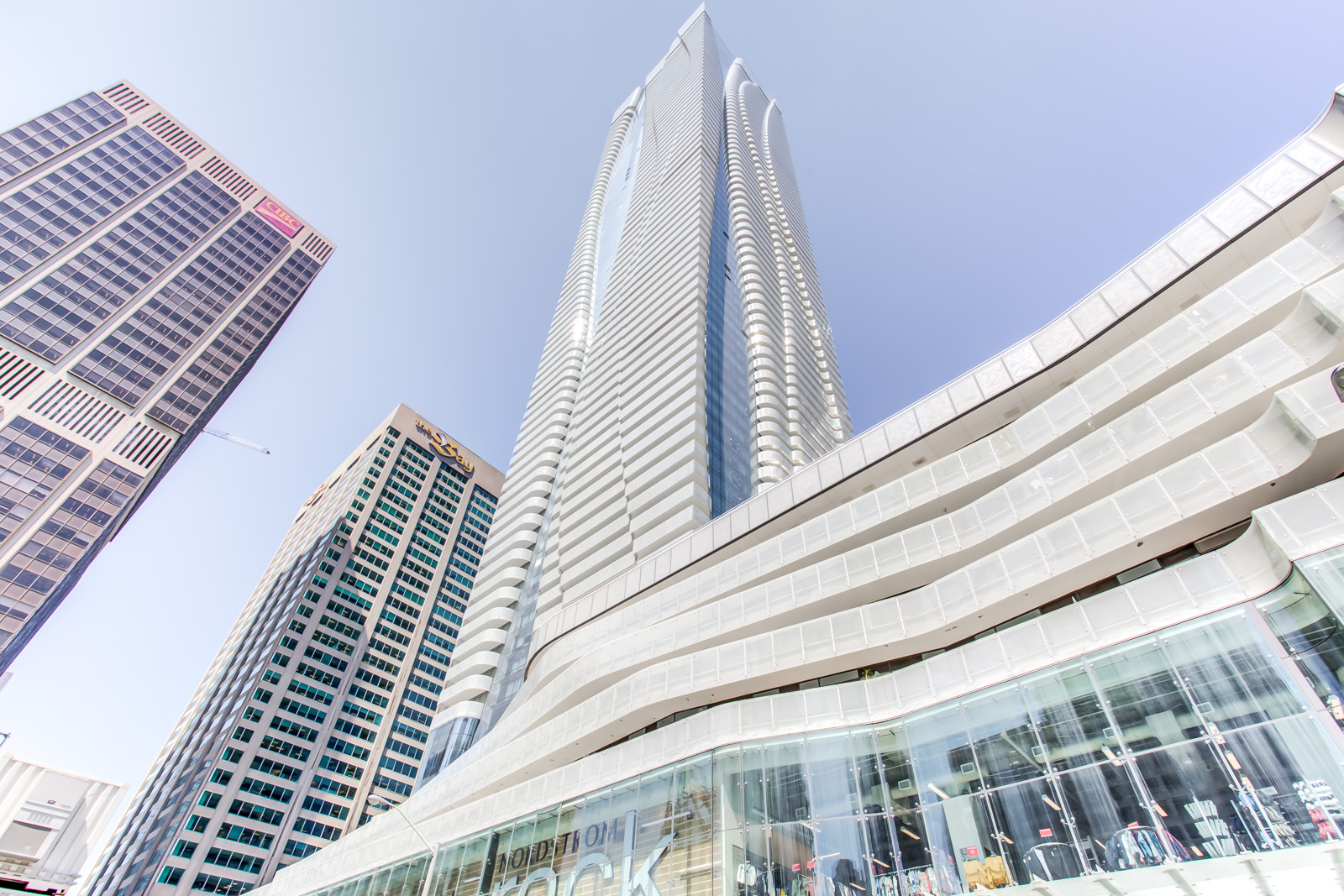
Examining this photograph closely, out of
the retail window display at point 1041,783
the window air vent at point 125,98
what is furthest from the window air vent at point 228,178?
the retail window display at point 1041,783

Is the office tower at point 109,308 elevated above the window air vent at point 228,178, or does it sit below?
below

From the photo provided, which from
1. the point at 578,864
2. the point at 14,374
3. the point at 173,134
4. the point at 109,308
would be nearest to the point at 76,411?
the point at 14,374

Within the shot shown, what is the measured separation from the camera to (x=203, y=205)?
134 m

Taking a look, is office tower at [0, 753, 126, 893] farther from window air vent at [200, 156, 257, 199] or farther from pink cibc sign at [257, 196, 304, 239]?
window air vent at [200, 156, 257, 199]

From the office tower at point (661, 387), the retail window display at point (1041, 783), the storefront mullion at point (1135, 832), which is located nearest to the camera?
the retail window display at point (1041, 783)

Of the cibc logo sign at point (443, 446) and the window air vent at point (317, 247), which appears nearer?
the cibc logo sign at point (443, 446)

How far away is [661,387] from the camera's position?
64875mm

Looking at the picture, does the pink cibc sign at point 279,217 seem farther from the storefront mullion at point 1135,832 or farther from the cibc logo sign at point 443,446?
the storefront mullion at point 1135,832

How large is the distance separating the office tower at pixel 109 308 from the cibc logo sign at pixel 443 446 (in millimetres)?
34551

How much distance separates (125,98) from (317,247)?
41216 millimetres

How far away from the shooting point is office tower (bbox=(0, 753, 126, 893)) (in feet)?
370

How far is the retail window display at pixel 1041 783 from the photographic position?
15.1 metres

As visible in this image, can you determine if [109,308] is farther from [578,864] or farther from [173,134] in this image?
[578,864]

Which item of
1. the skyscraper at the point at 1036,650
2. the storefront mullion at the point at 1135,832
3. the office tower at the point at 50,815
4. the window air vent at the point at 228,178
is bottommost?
the storefront mullion at the point at 1135,832
